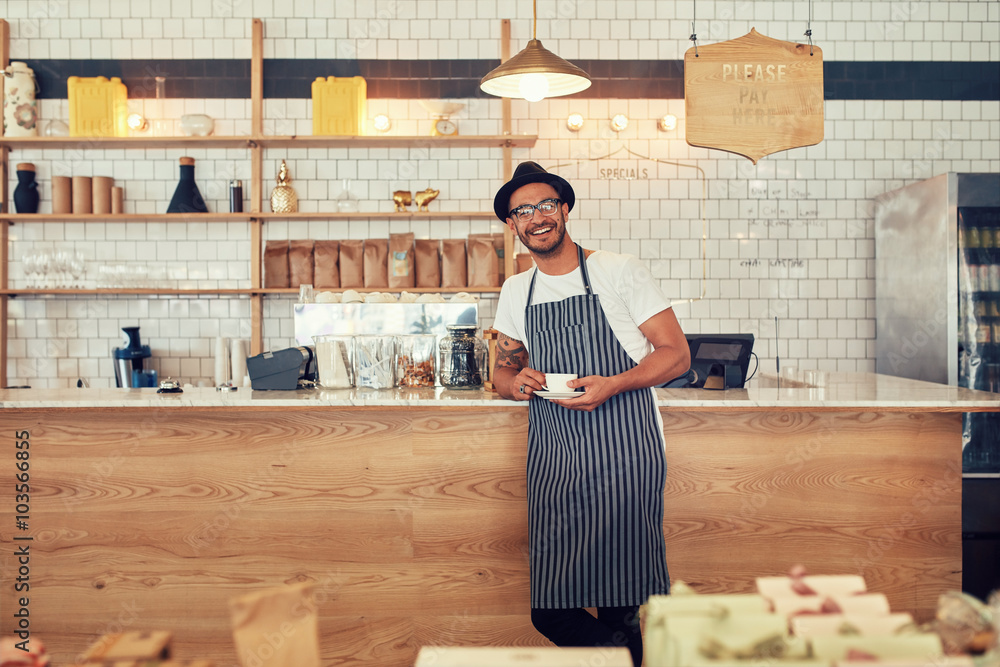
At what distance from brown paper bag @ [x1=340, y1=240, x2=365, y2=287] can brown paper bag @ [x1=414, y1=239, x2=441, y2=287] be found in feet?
1.16

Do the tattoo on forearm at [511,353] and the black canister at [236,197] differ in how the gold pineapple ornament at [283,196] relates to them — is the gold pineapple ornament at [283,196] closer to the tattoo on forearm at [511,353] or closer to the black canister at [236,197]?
the black canister at [236,197]

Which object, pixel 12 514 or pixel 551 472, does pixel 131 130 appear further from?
pixel 551 472

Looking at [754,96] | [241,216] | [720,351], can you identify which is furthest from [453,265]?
[754,96]

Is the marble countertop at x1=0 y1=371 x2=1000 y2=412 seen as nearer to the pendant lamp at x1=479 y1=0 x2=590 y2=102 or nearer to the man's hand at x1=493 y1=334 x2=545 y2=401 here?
the man's hand at x1=493 y1=334 x2=545 y2=401

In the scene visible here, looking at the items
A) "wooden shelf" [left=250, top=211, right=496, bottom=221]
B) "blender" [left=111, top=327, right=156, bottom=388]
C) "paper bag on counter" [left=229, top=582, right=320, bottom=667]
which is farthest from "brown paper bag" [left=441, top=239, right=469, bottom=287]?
"paper bag on counter" [left=229, top=582, right=320, bottom=667]

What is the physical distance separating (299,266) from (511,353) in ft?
7.90

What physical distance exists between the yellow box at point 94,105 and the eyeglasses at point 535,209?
338cm

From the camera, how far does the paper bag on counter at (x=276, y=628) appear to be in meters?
0.95

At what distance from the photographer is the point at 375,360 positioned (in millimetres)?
2852

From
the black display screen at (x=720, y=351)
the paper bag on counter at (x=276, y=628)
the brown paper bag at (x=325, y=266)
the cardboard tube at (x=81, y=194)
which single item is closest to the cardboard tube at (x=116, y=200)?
the cardboard tube at (x=81, y=194)

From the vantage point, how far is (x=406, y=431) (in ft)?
8.31

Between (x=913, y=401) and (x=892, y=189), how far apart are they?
271cm

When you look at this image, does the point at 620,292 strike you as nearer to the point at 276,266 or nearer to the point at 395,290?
the point at 395,290

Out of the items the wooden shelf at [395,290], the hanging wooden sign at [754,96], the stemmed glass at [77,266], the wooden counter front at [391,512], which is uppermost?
the hanging wooden sign at [754,96]
